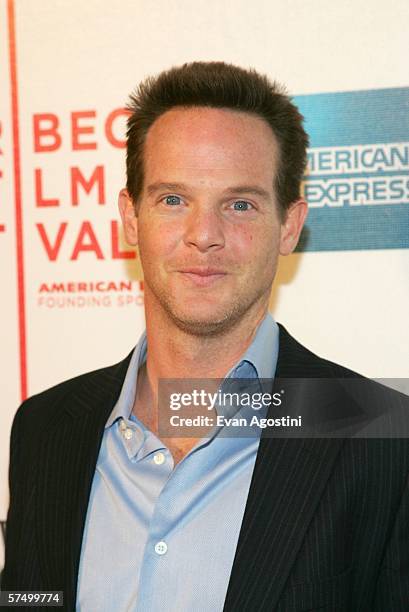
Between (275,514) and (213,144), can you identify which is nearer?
(275,514)

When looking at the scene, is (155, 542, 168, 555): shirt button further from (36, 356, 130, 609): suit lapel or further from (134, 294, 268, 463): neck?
(134, 294, 268, 463): neck

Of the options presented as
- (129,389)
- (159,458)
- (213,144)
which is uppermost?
(213,144)

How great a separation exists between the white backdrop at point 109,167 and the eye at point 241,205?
51 centimetres

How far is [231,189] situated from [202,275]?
206 millimetres

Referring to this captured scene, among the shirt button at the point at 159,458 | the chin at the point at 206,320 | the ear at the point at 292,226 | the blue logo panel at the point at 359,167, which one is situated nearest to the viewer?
the shirt button at the point at 159,458

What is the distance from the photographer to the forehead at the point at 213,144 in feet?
6.20

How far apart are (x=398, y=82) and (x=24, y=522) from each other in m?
1.51

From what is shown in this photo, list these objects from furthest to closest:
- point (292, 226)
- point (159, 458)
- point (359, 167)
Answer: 1. point (359, 167)
2. point (292, 226)
3. point (159, 458)

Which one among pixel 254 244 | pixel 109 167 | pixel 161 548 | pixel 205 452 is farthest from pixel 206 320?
pixel 109 167

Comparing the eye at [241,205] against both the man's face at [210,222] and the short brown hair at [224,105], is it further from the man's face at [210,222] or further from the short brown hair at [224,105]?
the short brown hair at [224,105]

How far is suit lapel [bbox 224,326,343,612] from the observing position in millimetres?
1605

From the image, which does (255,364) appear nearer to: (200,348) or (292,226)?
(200,348)

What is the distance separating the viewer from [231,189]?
187 centimetres

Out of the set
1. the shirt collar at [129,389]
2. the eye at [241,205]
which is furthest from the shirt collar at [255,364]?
the eye at [241,205]
